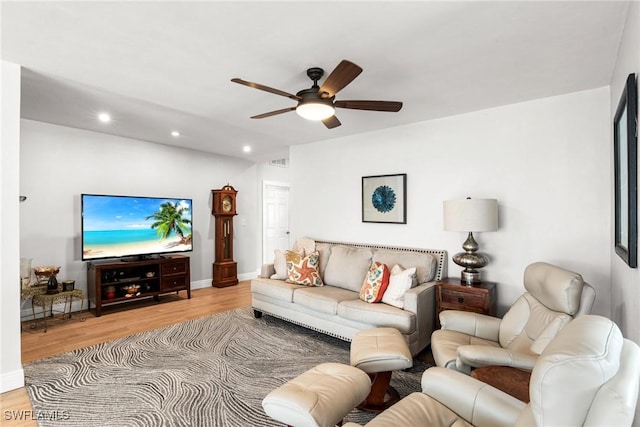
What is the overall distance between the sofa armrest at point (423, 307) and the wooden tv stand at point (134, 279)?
3650mm

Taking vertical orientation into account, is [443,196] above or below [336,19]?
below

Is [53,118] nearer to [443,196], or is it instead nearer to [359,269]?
[359,269]

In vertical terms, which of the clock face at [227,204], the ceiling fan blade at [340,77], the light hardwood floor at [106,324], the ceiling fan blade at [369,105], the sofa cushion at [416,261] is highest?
the ceiling fan blade at [340,77]

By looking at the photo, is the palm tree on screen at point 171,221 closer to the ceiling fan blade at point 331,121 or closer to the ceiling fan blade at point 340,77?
the ceiling fan blade at point 331,121

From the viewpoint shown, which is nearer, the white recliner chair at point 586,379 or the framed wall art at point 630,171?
the white recliner chair at point 586,379

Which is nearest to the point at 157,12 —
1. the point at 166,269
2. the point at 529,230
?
the point at 529,230

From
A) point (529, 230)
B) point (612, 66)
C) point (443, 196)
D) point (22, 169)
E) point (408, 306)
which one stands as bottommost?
point (408, 306)

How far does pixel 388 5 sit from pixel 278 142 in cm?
347

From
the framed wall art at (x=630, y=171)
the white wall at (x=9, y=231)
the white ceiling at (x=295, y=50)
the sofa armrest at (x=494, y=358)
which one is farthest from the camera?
the white wall at (x=9, y=231)

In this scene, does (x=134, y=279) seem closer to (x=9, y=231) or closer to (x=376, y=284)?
(x=9, y=231)

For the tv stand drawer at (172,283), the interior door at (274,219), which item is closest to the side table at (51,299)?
the tv stand drawer at (172,283)

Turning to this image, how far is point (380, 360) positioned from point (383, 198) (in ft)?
7.64

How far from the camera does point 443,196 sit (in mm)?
3645

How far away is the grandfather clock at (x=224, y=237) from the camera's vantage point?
589cm
